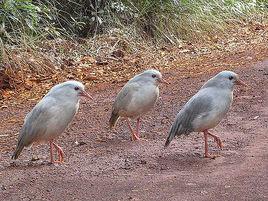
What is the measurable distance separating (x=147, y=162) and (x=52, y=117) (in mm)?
919

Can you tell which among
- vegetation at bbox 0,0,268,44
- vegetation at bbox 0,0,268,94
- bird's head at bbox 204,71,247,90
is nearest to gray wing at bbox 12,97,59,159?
bird's head at bbox 204,71,247,90

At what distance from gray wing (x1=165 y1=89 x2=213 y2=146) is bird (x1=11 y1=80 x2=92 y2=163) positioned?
2.95 ft

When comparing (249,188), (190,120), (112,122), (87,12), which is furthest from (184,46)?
(249,188)

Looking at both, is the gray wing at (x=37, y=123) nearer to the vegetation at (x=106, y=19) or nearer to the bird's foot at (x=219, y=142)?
the bird's foot at (x=219, y=142)

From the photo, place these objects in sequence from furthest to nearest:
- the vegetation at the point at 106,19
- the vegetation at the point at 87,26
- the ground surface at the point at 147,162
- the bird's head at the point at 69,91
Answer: the vegetation at the point at 106,19
the vegetation at the point at 87,26
the bird's head at the point at 69,91
the ground surface at the point at 147,162

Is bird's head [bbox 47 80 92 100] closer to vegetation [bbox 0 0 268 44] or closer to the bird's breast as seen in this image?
the bird's breast

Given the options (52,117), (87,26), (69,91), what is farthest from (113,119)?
(87,26)

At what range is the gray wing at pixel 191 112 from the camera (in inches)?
226

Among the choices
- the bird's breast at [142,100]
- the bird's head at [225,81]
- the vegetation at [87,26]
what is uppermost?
the bird's head at [225,81]

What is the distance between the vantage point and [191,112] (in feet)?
19.0

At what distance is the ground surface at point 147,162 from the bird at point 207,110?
0.24m

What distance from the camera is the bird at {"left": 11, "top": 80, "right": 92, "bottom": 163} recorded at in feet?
18.8

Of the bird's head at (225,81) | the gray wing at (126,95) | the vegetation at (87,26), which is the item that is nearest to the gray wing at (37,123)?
the gray wing at (126,95)

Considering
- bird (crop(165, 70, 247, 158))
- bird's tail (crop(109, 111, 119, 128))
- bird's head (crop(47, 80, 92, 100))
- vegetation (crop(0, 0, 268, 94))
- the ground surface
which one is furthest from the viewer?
vegetation (crop(0, 0, 268, 94))
